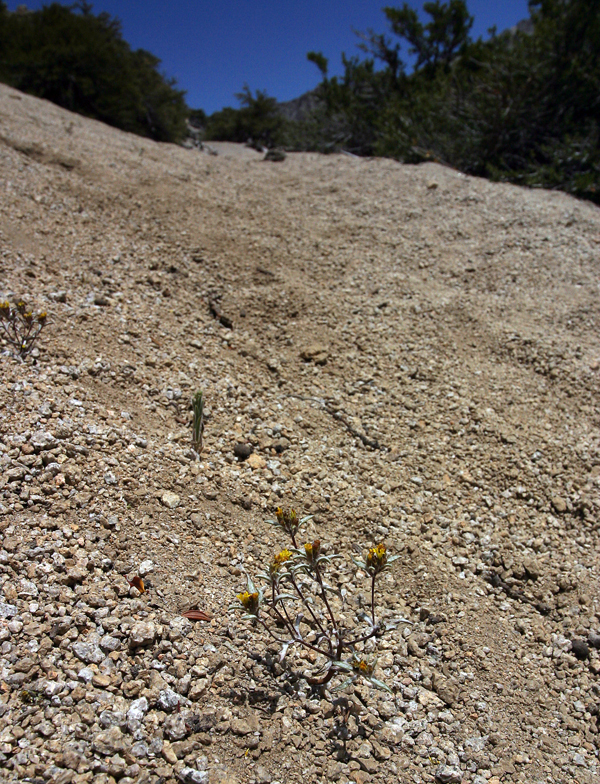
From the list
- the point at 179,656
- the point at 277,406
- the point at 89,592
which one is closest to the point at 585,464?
A: the point at 277,406

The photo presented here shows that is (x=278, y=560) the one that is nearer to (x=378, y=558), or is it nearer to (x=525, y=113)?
(x=378, y=558)

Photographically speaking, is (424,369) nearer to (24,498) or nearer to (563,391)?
(563,391)

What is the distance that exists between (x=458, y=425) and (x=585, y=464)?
28.5 inches

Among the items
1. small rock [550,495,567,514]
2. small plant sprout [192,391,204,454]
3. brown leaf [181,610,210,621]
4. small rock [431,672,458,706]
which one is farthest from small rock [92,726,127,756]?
small rock [550,495,567,514]

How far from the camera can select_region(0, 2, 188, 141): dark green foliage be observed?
948 cm

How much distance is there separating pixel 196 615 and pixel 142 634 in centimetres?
22

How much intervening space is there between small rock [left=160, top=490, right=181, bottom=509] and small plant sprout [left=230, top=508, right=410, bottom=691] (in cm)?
51

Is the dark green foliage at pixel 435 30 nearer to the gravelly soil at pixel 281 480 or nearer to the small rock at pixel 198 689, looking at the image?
the gravelly soil at pixel 281 480

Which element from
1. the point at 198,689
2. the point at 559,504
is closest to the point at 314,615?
the point at 198,689

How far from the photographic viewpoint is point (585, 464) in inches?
108

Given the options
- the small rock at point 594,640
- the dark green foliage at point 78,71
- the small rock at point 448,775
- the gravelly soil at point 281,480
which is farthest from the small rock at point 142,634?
the dark green foliage at point 78,71

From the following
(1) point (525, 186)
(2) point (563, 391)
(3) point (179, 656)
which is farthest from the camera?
(1) point (525, 186)

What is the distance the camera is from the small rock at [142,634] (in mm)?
1540

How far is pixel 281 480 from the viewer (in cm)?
244
